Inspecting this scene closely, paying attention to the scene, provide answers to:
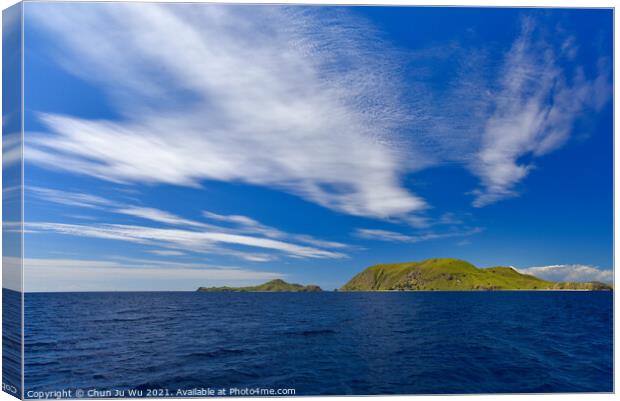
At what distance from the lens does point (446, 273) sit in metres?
123

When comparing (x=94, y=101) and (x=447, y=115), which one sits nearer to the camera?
(x=94, y=101)

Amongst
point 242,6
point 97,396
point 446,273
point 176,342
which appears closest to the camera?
point 97,396

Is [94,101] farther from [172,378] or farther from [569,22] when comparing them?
[569,22]

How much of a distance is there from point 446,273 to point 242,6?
121 meters

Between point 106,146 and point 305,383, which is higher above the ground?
point 106,146

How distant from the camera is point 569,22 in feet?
56.6

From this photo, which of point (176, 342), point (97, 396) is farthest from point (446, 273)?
point (97, 396)

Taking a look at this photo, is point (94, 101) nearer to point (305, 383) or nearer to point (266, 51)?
point (266, 51)

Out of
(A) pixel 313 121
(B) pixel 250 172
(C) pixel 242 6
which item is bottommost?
(B) pixel 250 172

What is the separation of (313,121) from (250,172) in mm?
4071

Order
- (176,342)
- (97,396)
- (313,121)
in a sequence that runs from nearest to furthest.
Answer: (97,396)
(313,121)
(176,342)

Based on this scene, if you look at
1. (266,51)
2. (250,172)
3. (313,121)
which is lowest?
(250,172)

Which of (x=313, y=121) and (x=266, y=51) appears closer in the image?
(x=266, y=51)

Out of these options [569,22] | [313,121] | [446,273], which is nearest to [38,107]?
[313,121]
